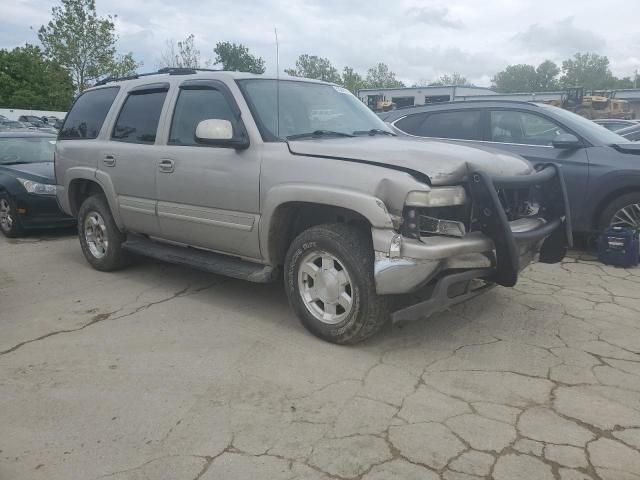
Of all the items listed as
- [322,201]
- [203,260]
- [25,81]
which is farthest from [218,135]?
[25,81]

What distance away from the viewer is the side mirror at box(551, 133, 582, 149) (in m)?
6.07

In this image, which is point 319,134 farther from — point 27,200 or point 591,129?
point 27,200

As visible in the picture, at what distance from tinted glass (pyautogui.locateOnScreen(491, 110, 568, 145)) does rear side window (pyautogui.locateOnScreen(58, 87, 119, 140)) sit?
432cm

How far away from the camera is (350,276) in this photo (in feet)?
11.9

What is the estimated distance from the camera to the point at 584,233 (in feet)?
21.5

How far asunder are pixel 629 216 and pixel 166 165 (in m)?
4.78

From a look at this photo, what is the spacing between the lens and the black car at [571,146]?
5969 millimetres

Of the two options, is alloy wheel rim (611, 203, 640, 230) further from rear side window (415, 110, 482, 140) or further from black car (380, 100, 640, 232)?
rear side window (415, 110, 482, 140)

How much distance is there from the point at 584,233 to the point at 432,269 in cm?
400

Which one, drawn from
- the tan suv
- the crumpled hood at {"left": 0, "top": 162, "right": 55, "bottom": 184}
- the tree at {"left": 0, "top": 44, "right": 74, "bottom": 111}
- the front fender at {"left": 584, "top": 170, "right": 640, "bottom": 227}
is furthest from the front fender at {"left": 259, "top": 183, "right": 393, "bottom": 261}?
the tree at {"left": 0, "top": 44, "right": 74, "bottom": 111}

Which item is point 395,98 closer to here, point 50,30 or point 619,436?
point 50,30

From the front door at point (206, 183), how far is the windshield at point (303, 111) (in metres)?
0.20

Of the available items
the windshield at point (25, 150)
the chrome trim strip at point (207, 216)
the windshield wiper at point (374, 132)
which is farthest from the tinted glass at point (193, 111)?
the windshield at point (25, 150)

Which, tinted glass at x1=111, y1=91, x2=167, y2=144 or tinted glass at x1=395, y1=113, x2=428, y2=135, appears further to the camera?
tinted glass at x1=395, y1=113, x2=428, y2=135
